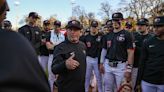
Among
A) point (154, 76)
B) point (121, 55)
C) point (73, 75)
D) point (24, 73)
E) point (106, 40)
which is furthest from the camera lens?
point (106, 40)

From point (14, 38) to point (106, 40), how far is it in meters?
7.46

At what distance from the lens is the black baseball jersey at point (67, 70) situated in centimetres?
532

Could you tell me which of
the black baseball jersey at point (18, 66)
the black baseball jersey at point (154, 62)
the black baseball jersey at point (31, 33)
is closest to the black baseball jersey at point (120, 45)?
the black baseball jersey at point (154, 62)

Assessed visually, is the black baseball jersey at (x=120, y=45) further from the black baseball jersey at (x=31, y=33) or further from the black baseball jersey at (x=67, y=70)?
the black baseball jersey at (x=67, y=70)

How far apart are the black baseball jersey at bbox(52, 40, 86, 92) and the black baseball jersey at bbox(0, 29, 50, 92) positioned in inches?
146

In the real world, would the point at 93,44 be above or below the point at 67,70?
below

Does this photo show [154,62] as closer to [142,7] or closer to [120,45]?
[120,45]

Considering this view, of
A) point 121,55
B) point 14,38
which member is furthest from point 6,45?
point 121,55

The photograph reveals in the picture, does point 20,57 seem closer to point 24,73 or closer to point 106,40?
point 24,73

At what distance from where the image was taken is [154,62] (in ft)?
21.8

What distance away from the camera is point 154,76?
6.66 m

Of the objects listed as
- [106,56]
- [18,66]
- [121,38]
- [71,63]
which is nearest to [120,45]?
[121,38]

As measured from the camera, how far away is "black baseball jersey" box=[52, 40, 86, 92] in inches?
209

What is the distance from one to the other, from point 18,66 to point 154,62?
18.1ft
